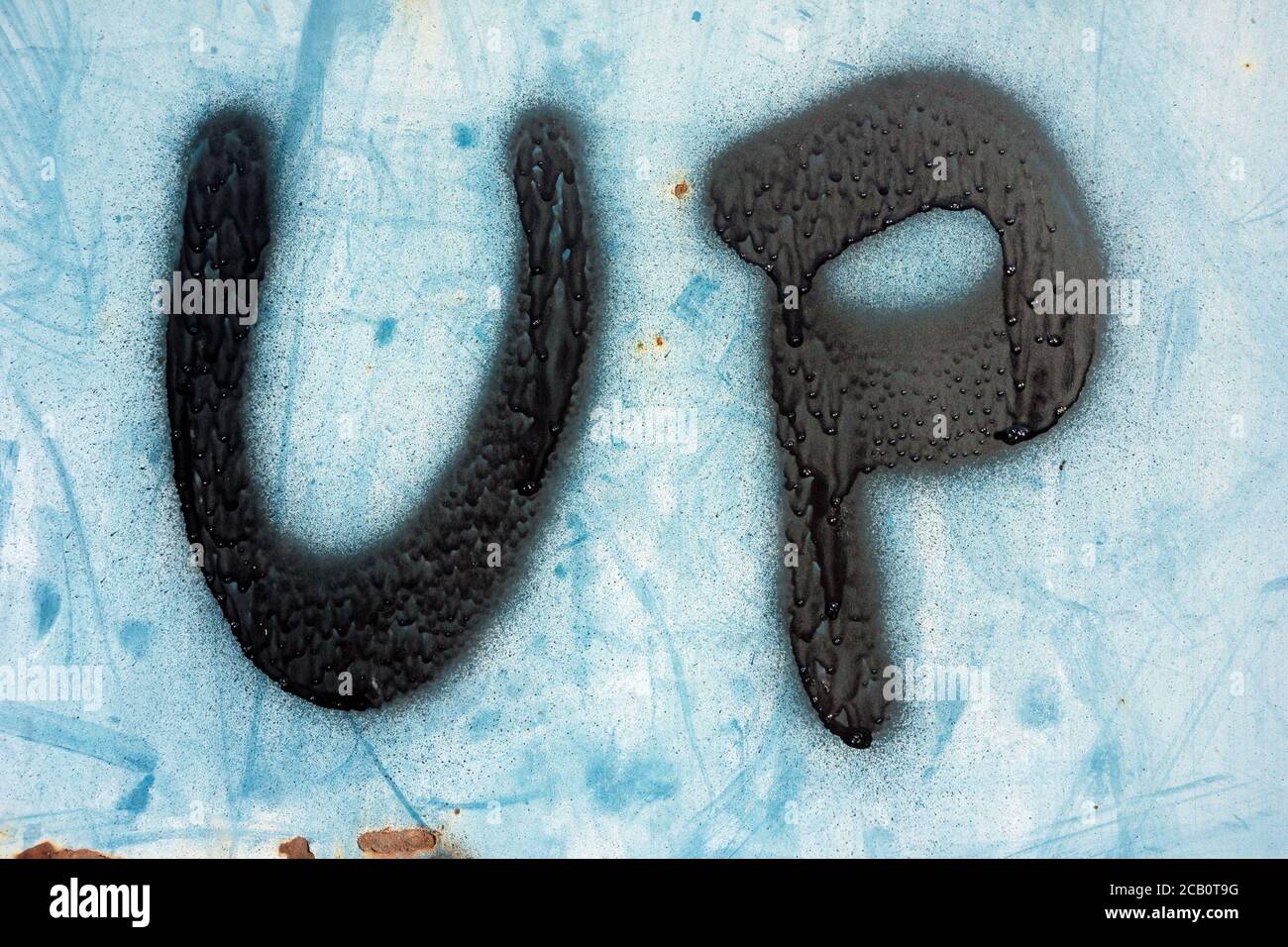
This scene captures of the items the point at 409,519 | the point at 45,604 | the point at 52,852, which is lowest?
the point at 52,852

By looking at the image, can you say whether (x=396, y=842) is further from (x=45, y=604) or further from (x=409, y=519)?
(x=45, y=604)

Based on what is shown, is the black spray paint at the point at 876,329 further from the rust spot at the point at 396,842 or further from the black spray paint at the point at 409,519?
the rust spot at the point at 396,842

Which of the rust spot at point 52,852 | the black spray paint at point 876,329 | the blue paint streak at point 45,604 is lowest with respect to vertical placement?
the rust spot at point 52,852

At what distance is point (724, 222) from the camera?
416 centimetres

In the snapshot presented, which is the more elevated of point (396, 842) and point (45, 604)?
point (45, 604)

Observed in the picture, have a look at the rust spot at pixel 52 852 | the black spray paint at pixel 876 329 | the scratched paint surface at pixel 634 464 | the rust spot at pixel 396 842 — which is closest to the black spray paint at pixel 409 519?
the scratched paint surface at pixel 634 464

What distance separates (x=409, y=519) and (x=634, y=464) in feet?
2.49

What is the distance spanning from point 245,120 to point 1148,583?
3.33 meters

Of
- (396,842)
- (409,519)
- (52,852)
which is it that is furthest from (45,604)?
(396,842)

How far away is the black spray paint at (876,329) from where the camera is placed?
4.13 metres

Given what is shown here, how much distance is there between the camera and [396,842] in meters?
4.11

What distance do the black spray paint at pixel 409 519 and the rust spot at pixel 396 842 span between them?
16.6 inches
